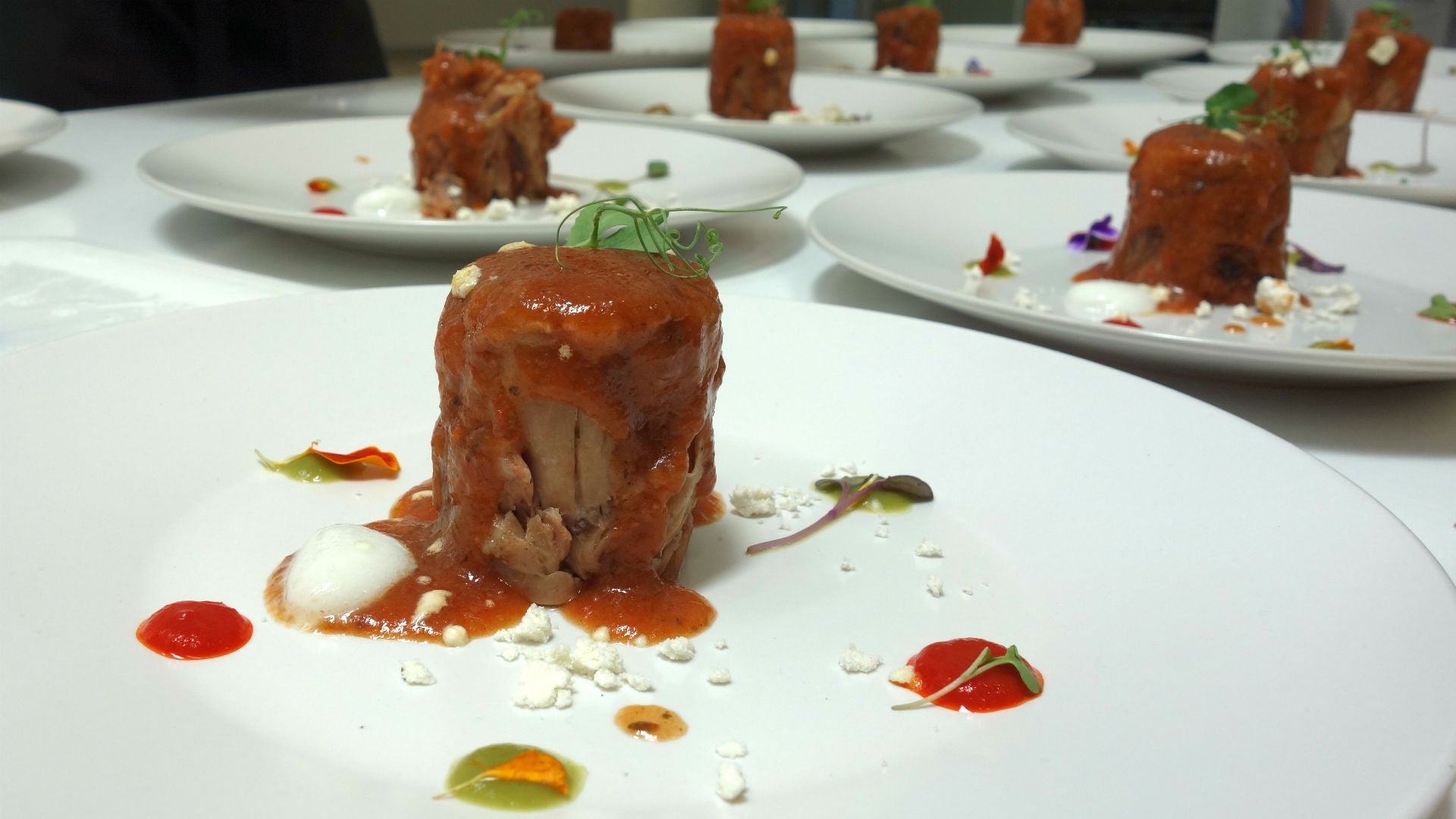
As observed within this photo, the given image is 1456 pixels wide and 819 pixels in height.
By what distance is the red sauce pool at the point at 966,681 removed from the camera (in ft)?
4.25

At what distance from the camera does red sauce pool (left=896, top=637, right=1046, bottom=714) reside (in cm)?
129

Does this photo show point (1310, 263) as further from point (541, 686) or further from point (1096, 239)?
point (541, 686)

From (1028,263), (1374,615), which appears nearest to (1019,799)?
(1374,615)

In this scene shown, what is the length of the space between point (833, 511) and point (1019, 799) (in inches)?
26.0

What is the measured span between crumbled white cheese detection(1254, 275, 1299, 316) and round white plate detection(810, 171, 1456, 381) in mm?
49

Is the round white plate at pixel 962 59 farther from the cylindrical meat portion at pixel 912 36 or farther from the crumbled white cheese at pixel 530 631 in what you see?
the crumbled white cheese at pixel 530 631

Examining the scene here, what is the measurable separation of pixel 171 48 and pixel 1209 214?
4.87 m

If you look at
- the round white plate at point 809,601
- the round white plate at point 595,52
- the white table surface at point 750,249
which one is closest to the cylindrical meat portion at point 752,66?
the white table surface at point 750,249

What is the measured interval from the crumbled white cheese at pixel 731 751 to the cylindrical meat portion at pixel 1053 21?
6.67 metres

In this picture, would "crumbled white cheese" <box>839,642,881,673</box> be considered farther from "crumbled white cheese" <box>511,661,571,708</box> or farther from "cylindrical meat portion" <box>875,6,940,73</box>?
"cylindrical meat portion" <box>875,6,940,73</box>

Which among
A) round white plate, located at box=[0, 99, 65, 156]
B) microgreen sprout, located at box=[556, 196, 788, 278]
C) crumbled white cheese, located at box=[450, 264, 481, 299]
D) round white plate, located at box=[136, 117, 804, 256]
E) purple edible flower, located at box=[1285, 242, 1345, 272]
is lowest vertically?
purple edible flower, located at box=[1285, 242, 1345, 272]

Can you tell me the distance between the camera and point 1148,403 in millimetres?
1847

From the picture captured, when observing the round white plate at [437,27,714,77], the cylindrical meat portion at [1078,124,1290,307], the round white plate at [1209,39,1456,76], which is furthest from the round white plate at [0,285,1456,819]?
the round white plate at [1209,39,1456,76]

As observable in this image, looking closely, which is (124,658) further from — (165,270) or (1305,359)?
(1305,359)
